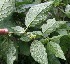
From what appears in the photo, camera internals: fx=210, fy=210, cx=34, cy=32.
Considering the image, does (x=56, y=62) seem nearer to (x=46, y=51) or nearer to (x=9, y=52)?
(x=46, y=51)

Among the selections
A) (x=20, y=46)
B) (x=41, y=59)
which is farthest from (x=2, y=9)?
(x=41, y=59)

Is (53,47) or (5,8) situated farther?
(5,8)

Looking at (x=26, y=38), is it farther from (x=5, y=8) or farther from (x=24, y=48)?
(x=5, y=8)

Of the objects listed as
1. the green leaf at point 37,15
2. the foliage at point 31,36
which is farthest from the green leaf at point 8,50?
the green leaf at point 37,15

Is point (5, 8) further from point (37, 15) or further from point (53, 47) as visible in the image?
point (53, 47)

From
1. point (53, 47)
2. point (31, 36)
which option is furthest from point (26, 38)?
point (53, 47)

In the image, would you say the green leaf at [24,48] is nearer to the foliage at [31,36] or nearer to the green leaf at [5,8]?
the foliage at [31,36]

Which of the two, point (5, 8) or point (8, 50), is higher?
point (5, 8)

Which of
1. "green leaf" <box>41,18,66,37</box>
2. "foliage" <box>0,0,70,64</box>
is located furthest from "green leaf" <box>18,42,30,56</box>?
"green leaf" <box>41,18,66,37</box>
